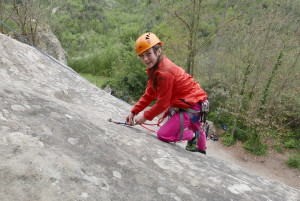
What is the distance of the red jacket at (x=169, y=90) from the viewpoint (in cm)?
289

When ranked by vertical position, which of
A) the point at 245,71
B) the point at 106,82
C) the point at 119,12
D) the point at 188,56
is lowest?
the point at 106,82

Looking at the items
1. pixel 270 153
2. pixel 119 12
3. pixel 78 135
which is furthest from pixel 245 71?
pixel 119 12

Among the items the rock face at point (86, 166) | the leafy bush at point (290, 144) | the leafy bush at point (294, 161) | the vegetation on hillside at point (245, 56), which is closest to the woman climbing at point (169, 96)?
the rock face at point (86, 166)

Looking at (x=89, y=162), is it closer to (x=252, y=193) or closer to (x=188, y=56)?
(x=252, y=193)

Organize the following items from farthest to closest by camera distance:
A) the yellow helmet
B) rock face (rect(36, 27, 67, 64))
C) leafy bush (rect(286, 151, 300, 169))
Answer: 1. rock face (rect(36, 27, 67, 64))
2. leafy bush (rect(286, 151, 300, 169))
3. the yellow helmet

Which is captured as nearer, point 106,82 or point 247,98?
point 247,98

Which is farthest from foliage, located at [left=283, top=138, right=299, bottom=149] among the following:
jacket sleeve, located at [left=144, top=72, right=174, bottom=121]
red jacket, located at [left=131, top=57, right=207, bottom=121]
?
jacket sleeve, located at [left=144, top=72, right=174, bottom=121]

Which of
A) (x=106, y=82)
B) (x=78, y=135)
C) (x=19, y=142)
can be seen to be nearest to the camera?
(x=19, y=142)

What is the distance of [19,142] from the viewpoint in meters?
1.54

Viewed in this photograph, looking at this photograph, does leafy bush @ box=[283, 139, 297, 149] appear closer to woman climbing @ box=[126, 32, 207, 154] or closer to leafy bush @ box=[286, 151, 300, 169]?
leafy bush @ box=[286, 151, 300, 169]

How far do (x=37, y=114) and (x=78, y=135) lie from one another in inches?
17.7

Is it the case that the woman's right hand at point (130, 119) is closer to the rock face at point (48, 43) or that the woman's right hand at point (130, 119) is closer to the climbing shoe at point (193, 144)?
the climbing shoe at point (193, 144)

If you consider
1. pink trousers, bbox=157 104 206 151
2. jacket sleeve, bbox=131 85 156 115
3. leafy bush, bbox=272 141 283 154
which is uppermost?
jacket sleeve, bbox=131 85 156 115

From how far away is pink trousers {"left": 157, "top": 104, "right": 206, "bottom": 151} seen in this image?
3.19 m
